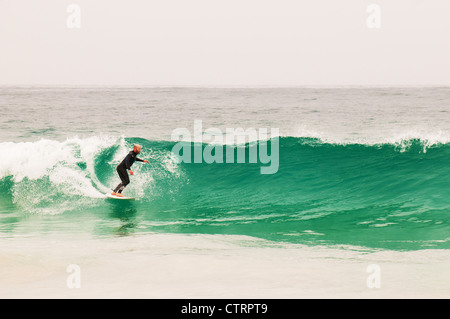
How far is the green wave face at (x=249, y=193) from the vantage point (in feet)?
28.4

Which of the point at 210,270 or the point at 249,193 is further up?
the point at 210,270

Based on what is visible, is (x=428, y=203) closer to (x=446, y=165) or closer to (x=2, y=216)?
(x=446, y=165)

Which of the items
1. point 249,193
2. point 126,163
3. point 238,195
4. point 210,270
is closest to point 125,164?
point 126,163

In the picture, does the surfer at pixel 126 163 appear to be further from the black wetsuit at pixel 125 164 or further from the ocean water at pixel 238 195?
the ocean water at pixel 238 195

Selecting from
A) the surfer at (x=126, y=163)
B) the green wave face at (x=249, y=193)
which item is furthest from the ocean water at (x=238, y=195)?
the surfer at (x=126, y=163)

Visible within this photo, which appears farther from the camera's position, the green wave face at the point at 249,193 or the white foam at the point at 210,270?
the green wave face at the point at 249,193

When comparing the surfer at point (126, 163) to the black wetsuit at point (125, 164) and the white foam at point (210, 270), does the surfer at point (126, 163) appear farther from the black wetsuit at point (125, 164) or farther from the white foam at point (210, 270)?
the white foam at point (210, 270)

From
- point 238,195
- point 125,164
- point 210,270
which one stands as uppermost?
point 125,164

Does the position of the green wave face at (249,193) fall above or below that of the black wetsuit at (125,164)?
below

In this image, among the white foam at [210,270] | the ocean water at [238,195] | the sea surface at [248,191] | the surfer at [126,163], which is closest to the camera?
the white foam at [210,270]

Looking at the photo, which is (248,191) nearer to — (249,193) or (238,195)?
(249,193)

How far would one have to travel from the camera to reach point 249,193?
12438 mm

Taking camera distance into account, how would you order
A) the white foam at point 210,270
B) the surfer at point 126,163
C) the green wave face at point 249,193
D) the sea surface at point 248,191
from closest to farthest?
the white foam at point 210,270, the sea surface at point 248,191, the green wave face at point 249,193, the surfer at point 126,163

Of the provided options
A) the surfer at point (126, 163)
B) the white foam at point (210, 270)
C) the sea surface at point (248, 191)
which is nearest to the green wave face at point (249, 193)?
the sea surface at point (248, 191)
